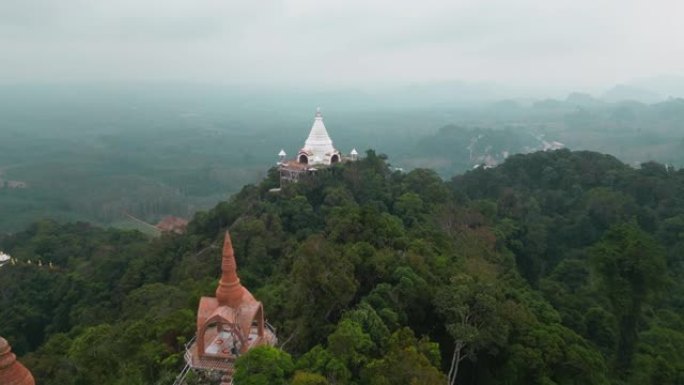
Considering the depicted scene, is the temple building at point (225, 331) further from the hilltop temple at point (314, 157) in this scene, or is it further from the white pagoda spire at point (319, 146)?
the white pagoda spire at point (319, 146)

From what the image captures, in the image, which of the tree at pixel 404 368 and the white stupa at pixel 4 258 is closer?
the tree at pixel 404 368

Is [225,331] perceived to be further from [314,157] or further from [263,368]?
[314,157]

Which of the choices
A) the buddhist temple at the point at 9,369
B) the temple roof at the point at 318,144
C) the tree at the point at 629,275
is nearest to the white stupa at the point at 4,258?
the temple roof at the point at 318,144

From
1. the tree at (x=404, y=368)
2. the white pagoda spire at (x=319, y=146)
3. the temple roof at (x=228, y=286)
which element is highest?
the white pagoda spire at (x=319, y=146)

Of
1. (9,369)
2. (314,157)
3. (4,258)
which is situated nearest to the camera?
(9,369)

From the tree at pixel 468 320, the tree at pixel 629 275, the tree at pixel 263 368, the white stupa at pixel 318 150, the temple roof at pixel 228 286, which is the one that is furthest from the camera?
the white stupa at pixel 318 150

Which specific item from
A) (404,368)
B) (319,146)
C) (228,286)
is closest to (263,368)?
(404,368)

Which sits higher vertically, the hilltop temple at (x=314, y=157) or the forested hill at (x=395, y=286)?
the hilltop temple at (x=314, y=157)

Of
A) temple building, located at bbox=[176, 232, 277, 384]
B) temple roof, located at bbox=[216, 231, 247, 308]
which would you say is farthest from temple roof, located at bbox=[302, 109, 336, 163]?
temple roof, located at bbox=[216, 231, 247, 308]
